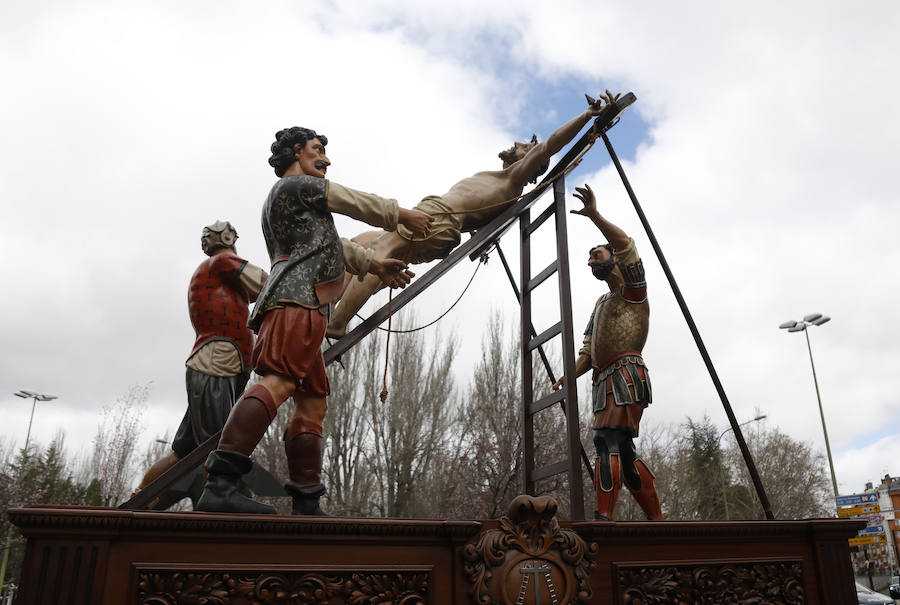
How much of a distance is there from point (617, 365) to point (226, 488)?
2.54m

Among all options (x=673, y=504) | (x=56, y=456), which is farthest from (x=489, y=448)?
(x=56, y=456)

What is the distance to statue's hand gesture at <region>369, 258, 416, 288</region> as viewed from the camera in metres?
3.40

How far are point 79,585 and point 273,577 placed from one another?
1.95 feet

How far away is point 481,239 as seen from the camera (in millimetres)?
3947

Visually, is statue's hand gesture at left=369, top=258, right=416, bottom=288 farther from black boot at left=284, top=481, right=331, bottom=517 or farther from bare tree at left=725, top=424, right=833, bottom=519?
bare tree at left=725, top=424, right=833, bottom=519

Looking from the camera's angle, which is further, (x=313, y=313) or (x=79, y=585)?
(x=313, y=313)

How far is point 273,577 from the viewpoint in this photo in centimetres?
228

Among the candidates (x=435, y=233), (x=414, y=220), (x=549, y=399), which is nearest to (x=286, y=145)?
(x=414, y=220)

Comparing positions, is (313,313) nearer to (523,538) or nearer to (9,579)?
(523,538)

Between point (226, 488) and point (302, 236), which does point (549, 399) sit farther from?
point (226, 488)

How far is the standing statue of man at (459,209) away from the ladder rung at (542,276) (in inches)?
19.6

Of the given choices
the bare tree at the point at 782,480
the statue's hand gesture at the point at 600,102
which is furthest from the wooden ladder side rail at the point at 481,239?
the bare tree at the point at 782,480

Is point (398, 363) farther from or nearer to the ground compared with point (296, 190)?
farther from the ground

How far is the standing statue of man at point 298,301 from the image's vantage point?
263cm
